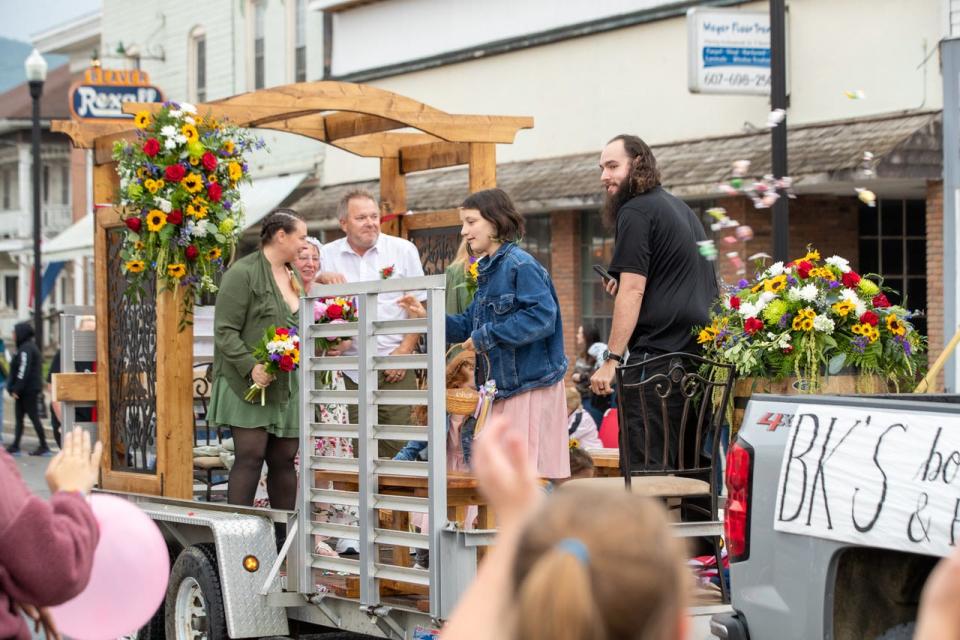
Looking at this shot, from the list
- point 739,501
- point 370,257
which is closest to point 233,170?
point 370,257

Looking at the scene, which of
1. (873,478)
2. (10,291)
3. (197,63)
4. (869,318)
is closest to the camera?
(873,478)

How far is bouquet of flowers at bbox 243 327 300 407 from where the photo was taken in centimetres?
782

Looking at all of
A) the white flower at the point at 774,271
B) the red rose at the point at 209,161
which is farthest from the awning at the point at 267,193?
the white flower at the point at 774,271

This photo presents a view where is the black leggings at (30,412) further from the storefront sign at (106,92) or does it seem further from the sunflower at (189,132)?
the sunflower at (189,132)

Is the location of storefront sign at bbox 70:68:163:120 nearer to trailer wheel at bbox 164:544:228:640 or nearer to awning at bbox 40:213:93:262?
awning at bbox 40:213:93:262

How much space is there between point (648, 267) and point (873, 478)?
3267 mm

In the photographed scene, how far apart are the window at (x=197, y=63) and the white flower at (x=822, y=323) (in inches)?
985

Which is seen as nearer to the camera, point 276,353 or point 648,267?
point 648,267

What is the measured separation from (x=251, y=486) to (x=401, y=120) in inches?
95.2

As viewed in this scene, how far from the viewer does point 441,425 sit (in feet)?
20.1

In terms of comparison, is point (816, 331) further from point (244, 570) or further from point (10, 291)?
point (10, 291)

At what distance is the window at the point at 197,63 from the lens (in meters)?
30.7

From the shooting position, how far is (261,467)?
26.4 ft

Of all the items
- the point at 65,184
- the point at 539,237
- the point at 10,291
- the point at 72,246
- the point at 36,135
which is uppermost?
the point at 65,184
